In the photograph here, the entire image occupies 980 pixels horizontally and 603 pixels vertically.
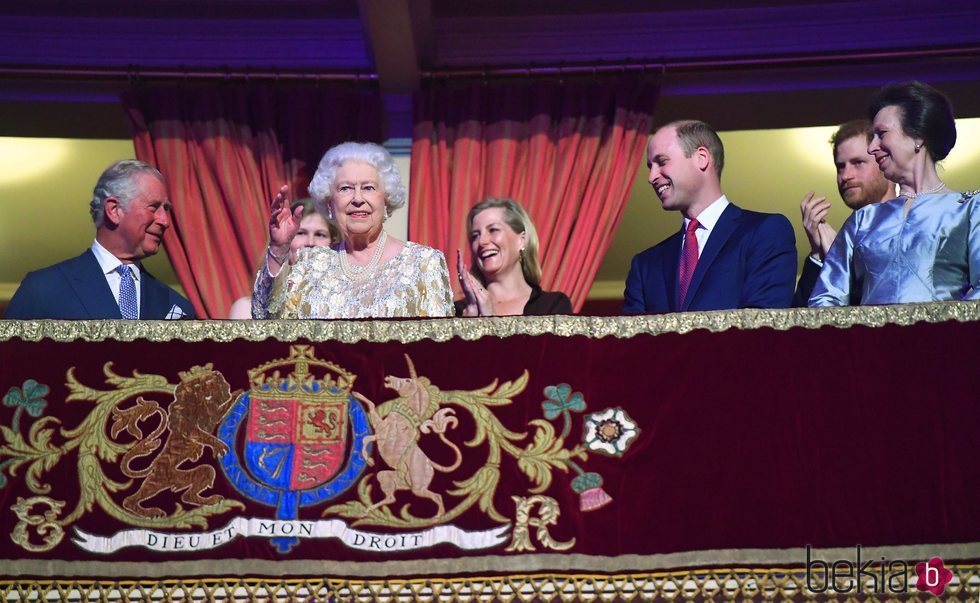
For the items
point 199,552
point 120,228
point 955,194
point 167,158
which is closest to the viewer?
point 199,552

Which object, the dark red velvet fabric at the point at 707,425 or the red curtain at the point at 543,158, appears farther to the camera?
the red curtain at the point at 543,158

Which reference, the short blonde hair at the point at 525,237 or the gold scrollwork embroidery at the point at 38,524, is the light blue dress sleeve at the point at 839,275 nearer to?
the short blonde hair at the point at 525,237

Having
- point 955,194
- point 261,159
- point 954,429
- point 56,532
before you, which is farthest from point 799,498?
point 261,159

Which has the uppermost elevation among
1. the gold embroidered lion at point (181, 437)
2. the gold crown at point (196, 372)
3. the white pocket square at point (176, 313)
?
the white pocket square at point (176, 313)

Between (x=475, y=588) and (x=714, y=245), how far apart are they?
4.62ft

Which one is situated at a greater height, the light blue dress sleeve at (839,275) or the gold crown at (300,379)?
the light blue dress sleeve at (839,275)

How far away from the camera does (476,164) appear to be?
5.84 m

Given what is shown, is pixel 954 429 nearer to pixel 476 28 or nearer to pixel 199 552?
pixel 199 552

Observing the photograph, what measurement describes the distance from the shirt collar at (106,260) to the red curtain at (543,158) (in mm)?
1685

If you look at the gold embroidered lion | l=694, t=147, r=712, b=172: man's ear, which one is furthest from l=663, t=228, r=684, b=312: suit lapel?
the gold embroidered lion

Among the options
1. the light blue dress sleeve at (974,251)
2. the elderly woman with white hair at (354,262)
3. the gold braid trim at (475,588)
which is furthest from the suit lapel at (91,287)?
the light blue dress sleeve at (974,251)

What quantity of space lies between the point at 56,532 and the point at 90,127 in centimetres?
354

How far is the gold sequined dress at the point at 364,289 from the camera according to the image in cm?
386

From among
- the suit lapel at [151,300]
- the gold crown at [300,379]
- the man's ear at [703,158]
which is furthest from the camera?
the suit lapel at [151,300]
